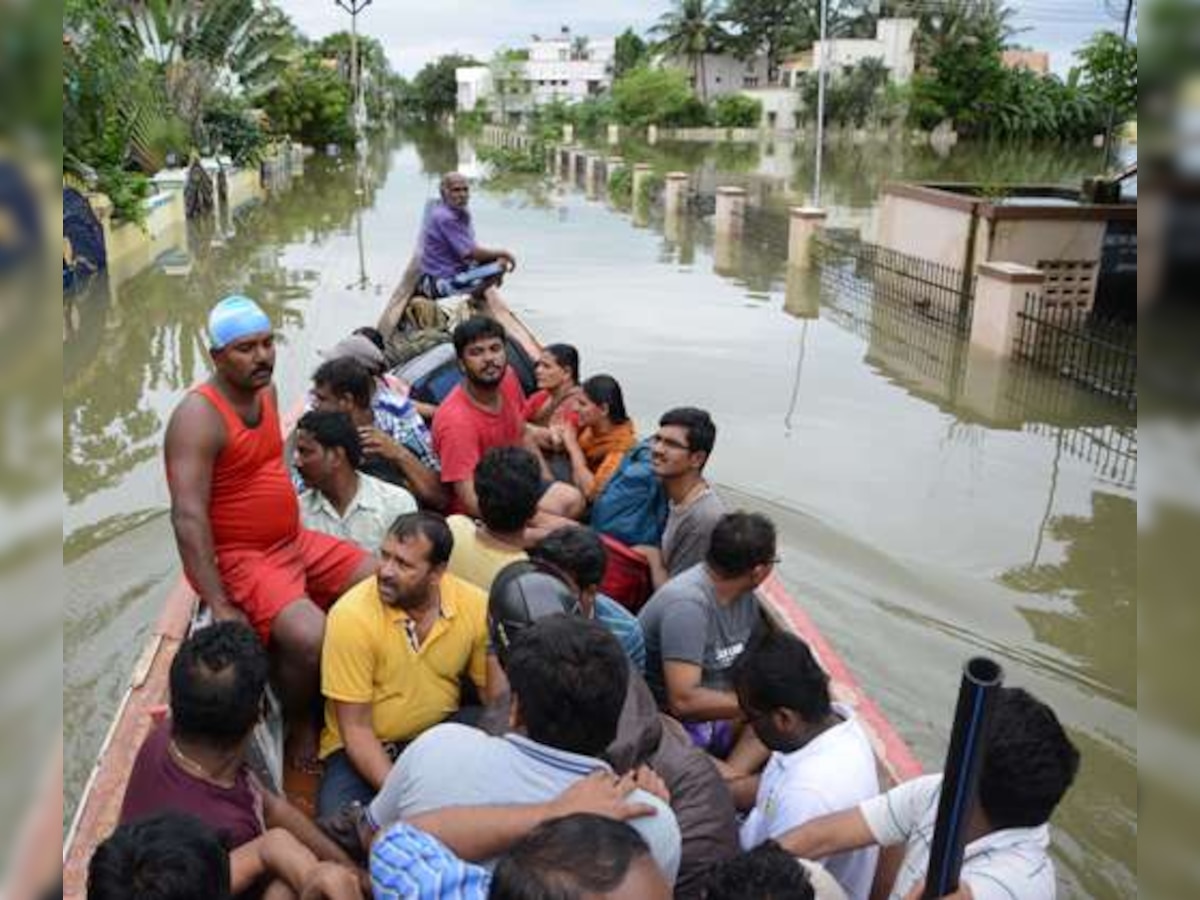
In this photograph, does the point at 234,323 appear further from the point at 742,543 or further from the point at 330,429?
the point at 742,543

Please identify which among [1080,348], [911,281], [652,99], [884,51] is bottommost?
[1080,348]

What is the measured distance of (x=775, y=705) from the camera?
96.9 inches

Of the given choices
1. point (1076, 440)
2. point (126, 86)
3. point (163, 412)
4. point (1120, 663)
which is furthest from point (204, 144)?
point (1120, 663)

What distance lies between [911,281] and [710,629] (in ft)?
36.8

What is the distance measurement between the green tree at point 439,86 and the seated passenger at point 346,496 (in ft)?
293

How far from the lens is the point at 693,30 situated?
202 ft

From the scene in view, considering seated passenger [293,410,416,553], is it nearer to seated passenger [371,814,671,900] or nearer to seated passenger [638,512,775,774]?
seated passenger [638,512,775,774]

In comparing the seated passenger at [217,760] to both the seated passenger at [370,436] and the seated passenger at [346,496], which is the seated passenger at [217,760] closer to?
the seated passenger at [346,496]

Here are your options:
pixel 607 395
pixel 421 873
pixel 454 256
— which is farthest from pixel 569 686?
pixel 454 256

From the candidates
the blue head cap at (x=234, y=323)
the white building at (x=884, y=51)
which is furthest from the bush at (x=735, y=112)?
the blue head cap at (x=234, y=323)

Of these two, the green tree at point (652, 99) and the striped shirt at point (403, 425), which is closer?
the striped shirt at point (403, 425)

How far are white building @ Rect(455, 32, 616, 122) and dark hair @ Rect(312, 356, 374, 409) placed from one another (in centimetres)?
6665

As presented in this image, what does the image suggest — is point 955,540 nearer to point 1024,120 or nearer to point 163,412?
point 163,412

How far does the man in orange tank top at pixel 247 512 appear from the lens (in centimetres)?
286
